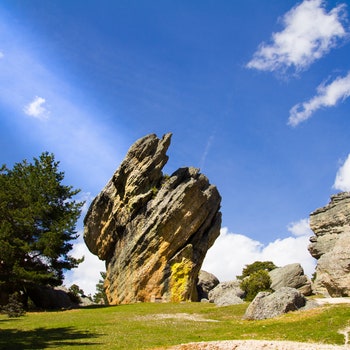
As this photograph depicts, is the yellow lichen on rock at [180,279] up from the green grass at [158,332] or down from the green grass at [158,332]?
up

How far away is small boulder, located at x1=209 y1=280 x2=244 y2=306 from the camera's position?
47400 mm

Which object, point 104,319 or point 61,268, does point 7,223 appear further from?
point 104,319

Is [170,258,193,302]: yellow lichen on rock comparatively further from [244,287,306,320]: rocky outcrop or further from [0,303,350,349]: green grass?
[244,287,306,320]: rocky outcrop

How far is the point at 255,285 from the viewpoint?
53125 millimetres

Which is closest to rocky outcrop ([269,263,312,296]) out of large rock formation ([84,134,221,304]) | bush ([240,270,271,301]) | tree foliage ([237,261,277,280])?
bush ([240,270,271,301])

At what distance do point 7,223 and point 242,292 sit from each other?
35.3m

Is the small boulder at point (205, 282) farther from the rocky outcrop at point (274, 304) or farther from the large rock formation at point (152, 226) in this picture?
the rocky outcrop at point (274, 304)

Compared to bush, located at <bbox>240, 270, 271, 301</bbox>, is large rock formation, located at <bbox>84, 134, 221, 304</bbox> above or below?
above

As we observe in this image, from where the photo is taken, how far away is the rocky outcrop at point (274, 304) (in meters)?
32.3

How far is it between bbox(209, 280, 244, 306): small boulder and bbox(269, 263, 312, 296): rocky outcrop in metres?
6.41

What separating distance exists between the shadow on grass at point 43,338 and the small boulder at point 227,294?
2201 cm

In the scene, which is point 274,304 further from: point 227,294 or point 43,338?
point 43,338

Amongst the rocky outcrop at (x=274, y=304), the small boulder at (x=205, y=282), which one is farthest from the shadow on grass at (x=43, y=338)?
the small boulder at (x=205, y=282)

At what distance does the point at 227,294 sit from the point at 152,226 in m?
20.2
